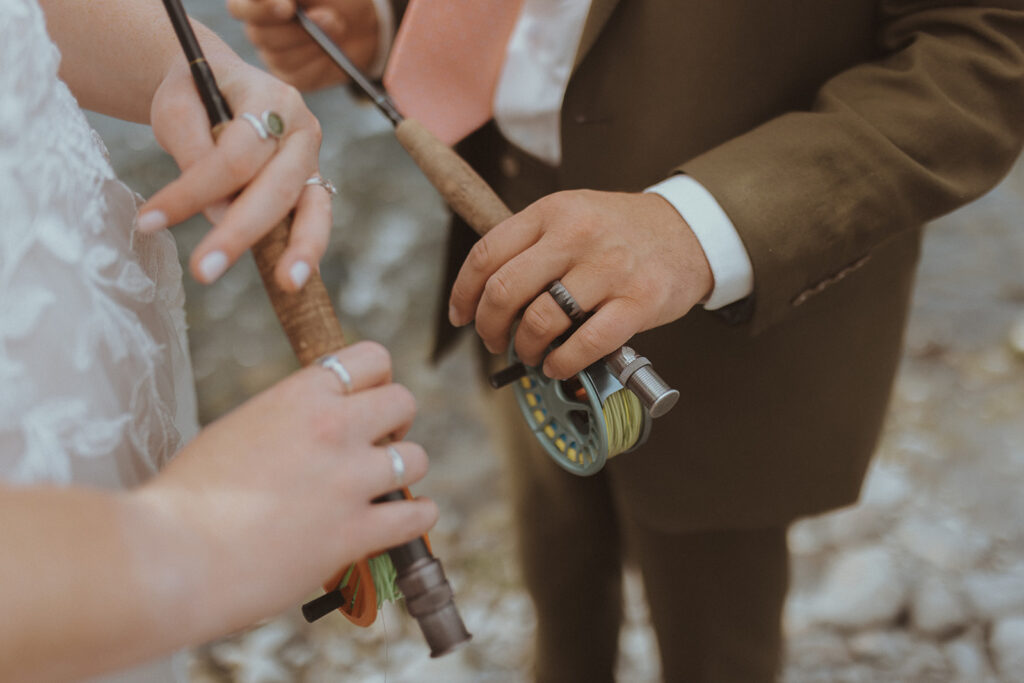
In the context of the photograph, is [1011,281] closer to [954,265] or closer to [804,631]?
[954,265]

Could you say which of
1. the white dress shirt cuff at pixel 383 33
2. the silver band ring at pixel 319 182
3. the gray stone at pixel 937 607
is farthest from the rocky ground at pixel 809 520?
the silver band ring at pixel 319 182

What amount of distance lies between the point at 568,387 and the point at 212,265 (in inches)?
14.0

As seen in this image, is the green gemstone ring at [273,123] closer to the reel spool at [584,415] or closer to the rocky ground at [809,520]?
the reel spool at [584,415]

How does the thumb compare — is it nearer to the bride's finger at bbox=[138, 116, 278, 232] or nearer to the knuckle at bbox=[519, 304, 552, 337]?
the bride's finger at bbox=[138, 116, 278, 232]

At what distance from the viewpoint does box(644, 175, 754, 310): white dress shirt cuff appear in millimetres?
765

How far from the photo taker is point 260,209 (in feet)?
1.79

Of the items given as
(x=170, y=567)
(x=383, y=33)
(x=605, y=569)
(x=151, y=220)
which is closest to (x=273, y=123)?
(x=151, y=220)

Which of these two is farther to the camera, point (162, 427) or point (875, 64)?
point (875, 64)

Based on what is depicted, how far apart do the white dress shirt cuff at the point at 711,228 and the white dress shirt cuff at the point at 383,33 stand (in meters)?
0.56

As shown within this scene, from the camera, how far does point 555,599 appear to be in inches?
54.4

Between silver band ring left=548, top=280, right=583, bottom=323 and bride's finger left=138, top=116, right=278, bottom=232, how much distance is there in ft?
0.88

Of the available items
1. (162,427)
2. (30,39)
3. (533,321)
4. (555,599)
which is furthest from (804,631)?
(30,39)

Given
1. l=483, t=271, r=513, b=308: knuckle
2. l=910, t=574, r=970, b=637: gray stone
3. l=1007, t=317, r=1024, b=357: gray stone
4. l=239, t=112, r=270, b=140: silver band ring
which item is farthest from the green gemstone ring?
l=1007, t=317, r=1024, b=357: gray stone

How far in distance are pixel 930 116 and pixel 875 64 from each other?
0.32 ft
